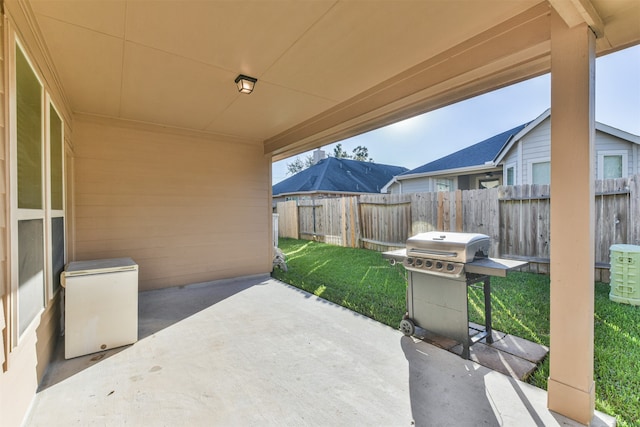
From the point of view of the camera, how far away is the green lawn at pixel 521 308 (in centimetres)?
214

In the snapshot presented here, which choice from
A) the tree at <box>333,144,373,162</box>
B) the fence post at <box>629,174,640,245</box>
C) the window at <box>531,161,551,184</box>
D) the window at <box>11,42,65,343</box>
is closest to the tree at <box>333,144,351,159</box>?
the tree at <box>333,144,373,162</box>

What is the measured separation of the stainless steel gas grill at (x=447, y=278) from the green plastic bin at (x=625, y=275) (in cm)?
232

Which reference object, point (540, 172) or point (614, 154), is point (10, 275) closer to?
point (540, 172)

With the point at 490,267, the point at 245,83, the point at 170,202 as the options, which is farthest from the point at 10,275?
the point at 170,202

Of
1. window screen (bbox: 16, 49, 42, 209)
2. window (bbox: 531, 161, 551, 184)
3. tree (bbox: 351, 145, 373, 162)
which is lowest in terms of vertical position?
window screen (bbox: 16, 49, 42, 209)

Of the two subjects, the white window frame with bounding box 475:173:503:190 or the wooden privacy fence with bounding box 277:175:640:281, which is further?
the white window frame with bounding box 475:173:503:190

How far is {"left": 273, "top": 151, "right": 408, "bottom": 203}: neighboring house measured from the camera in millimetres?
16030

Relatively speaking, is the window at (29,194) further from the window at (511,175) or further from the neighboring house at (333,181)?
the neighboring house at (333,181)

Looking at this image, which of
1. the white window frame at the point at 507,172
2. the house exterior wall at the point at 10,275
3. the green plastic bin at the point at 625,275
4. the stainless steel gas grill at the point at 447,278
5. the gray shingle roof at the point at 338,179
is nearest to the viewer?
the house exterior wall at the point at 10,275

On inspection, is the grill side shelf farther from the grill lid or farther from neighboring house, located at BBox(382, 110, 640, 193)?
neighboring house, located at BBox(382, 110, 640, 193)

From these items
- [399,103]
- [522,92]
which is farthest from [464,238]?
[522,92]

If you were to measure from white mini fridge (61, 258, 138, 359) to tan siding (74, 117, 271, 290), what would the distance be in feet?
5.20

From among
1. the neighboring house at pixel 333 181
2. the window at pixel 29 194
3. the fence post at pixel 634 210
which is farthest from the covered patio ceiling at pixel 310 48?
the neighboring house at pixel 333 181

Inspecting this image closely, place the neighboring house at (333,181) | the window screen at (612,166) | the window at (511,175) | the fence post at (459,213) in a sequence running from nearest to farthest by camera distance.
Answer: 1. the fence post at (459,213)
2. the window screen at (612,166)
3. the window at (511,175)
4. the neighboring house at (333,181)
